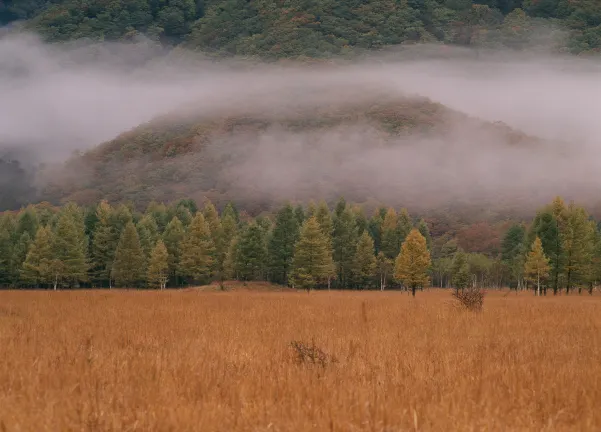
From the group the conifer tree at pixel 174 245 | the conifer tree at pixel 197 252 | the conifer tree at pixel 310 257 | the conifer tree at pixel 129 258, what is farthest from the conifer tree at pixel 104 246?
the conifer tree at pixel 310 257

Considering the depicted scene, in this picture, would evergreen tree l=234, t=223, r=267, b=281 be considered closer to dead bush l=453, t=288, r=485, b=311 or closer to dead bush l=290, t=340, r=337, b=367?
dead bush l=453, t=288, r=485, b=311

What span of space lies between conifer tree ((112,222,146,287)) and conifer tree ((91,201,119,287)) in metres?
5.15

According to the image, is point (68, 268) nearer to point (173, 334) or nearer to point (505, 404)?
point (173, 334)

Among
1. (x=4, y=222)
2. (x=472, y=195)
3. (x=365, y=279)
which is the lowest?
(x=365, y=279)

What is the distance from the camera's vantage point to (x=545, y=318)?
42.4ft

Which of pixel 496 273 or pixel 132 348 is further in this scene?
pixel 496 273

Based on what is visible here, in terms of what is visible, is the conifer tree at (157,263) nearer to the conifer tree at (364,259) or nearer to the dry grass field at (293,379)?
the conifer tree at (364,259)

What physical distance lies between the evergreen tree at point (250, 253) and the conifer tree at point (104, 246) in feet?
50.9

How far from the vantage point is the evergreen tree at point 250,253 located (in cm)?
5850

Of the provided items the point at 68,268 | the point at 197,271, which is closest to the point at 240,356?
the point at 68,268

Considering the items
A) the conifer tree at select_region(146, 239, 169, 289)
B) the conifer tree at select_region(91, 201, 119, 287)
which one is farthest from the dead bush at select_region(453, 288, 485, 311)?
the conifer tree at select_region(91, 201, 119, 287)

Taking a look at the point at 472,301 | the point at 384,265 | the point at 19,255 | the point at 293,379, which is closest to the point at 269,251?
the point at 384,265

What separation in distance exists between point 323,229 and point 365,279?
1278 cm

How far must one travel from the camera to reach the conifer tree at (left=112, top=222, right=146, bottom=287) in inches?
2172
